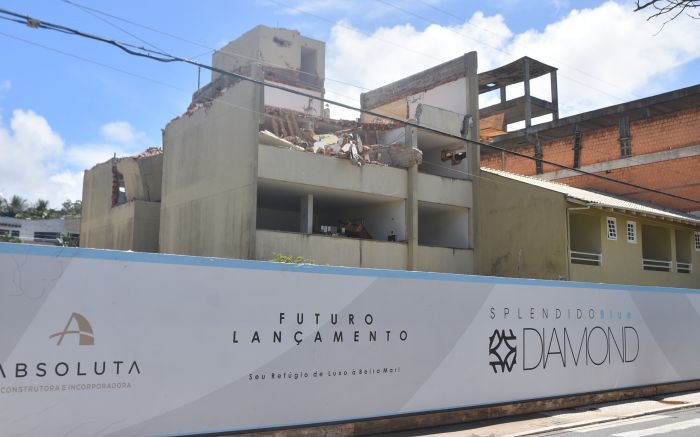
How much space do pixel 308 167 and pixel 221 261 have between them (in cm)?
1411

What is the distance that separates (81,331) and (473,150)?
22105 millimetres

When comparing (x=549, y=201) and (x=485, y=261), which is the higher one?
(x=549, y=201)

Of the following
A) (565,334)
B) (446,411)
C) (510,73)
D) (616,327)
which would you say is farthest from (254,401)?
(510,73)

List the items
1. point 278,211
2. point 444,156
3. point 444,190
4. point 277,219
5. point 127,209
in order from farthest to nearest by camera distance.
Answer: point 127,209
point 444,156
point 277,219
point 278,211
point 444,190

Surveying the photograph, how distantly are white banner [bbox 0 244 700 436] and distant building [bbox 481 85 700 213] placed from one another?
21.4 metres

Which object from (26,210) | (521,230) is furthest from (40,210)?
(521,230)

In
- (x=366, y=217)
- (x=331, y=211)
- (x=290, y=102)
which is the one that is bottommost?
(x=366, y=217)

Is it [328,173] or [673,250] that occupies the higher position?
[328,173]

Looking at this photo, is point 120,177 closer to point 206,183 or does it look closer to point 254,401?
point 206,183

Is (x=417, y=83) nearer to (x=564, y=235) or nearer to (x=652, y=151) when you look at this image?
(x=564, y=235)

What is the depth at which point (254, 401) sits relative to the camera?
8.16m

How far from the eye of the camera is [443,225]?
27703mm

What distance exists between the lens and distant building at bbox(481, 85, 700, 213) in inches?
1185

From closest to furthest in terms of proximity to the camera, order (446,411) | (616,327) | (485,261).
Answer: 1. (446,411)
2. (616,327)
3. (485,261)
